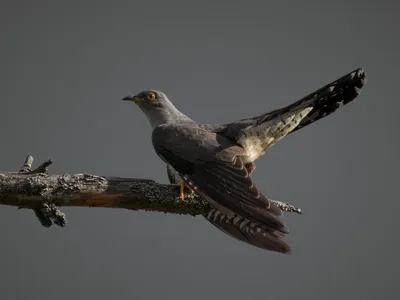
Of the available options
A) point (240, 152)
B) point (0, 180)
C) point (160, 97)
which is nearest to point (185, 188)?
point (240, 152)

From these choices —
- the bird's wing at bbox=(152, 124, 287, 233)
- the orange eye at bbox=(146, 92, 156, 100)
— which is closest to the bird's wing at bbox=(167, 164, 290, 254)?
the bird's wing at bbox=(152, 124, 287, 233)

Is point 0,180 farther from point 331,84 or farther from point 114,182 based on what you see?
point 331,84

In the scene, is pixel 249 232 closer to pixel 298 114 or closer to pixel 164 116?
pixel 298 114

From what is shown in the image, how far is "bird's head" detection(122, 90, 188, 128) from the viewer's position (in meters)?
4.65

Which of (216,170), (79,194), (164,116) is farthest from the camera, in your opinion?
(164,116)

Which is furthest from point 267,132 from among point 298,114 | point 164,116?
point 164,116

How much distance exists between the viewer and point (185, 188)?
3.38 meters

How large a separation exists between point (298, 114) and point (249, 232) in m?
1.02

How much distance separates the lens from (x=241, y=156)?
3.40m

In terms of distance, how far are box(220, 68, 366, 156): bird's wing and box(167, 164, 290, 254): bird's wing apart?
64 cm

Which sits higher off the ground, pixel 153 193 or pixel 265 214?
pixel 153 193

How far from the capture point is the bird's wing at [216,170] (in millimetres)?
2844

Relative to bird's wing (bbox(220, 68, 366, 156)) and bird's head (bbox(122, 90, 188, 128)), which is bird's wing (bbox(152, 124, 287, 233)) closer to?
bird's wing (bbox(220, 68, 366, 156))

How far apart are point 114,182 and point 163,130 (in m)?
1.01
